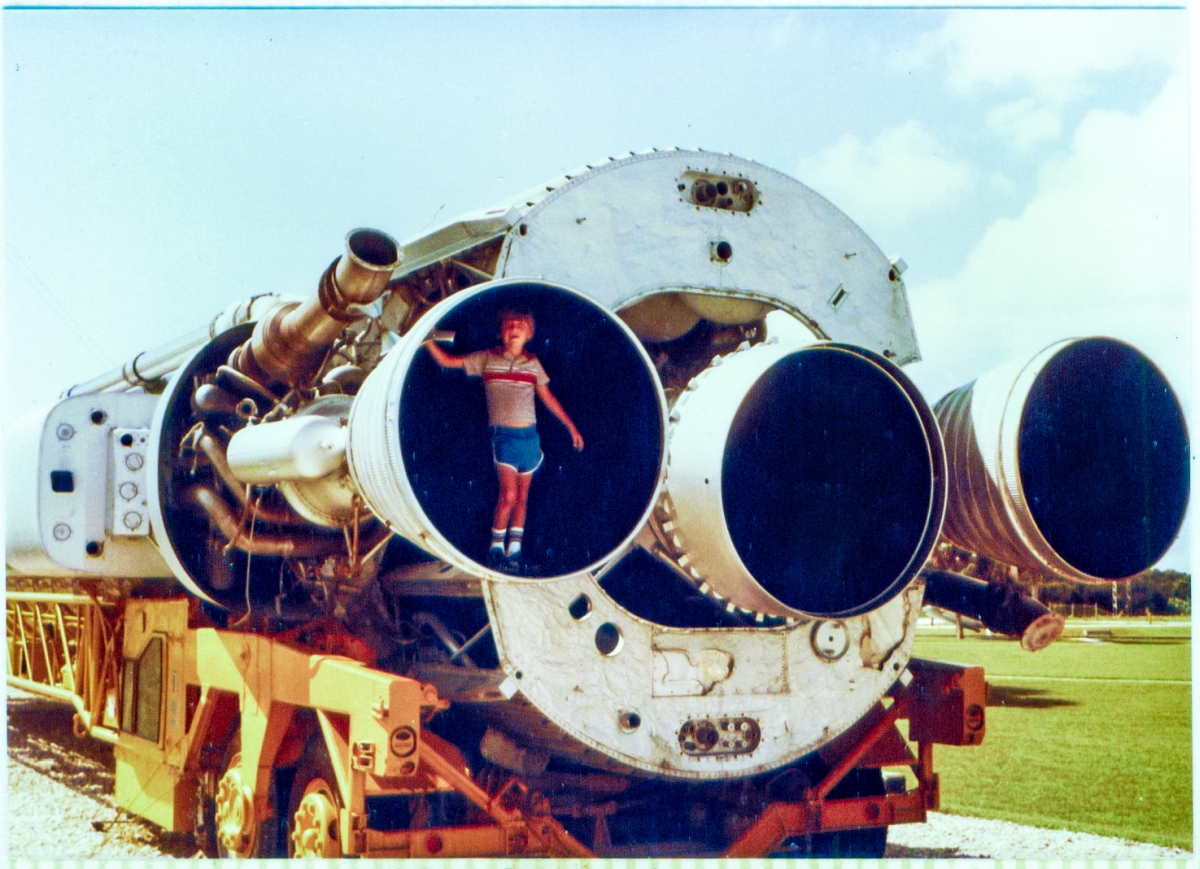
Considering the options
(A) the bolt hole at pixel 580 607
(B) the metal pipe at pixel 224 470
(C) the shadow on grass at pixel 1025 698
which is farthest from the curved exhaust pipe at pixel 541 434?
(C) the shadow on grass at pixel 1025 698

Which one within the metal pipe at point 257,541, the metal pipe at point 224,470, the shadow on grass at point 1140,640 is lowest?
the shadow on grass at point 1140,640

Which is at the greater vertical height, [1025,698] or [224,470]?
[224,470]

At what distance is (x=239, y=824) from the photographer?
6062mm

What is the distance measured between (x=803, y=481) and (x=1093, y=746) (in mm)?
5929

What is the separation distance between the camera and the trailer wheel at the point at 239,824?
601 cm

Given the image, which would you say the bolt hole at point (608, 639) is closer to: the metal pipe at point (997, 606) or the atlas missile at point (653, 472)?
the atlas missile at point (653, 472)

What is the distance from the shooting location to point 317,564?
618cm

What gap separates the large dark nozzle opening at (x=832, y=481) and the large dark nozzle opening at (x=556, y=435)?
0.40m

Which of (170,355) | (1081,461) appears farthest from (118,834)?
(1081,461)

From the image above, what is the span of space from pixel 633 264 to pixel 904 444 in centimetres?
141

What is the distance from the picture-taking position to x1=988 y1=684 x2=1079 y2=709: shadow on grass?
10969 millimetres

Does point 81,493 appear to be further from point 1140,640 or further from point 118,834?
point 1140,640

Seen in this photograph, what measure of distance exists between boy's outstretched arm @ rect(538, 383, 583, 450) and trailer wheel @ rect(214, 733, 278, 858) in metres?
2.55

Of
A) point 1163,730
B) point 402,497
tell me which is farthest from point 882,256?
point 1163,730
